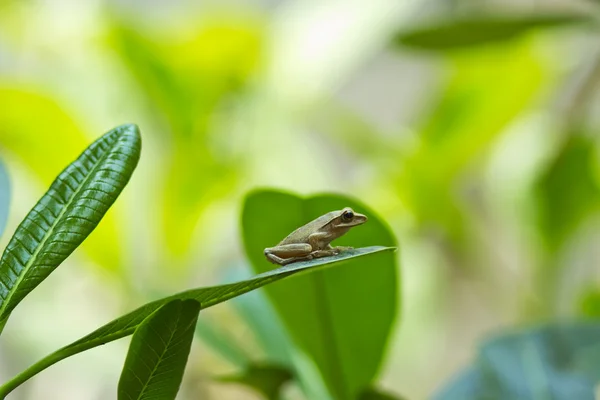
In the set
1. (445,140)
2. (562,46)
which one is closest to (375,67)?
(562,46)

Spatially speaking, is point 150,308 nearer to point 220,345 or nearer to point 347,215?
point 347,215

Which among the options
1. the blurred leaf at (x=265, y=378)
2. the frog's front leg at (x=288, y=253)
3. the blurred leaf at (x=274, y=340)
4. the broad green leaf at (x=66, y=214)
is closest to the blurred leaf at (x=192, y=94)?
the blurred leaf at (x=274, y=340)

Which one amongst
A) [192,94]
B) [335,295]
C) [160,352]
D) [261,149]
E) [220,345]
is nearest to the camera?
[160,352]

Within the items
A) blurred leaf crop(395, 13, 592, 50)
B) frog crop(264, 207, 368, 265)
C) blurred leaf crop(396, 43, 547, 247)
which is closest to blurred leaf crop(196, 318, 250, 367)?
frog crop(264, 207, 368, 265)

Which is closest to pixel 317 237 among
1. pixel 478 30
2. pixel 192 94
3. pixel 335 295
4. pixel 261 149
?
pixel 335 295

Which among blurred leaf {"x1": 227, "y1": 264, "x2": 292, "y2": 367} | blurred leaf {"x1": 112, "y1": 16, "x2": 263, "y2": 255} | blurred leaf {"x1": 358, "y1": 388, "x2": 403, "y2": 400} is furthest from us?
blurred leaf {"x1": 112, "y1": 16, "x2": 263, "y2": 255}

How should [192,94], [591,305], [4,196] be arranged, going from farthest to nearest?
[192,94]
[591,305]
[4,196]

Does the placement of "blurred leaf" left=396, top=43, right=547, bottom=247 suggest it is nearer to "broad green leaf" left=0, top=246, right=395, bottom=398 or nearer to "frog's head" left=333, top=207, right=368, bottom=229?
"frog's head" left=333, top=207, right=368, bottom=229
